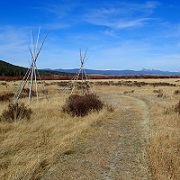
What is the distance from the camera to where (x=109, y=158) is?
6.19 meters

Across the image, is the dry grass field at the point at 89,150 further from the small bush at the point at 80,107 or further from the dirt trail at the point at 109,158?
the small bush at the point at 80,107

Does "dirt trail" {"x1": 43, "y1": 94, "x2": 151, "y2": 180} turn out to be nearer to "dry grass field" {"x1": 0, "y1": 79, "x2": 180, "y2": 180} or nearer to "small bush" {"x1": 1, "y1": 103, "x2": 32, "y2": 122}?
"dry grass field" {"x1": 0, "y1": 79, "x2": 180, "y2": 180}

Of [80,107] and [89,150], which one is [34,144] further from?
[80,107]

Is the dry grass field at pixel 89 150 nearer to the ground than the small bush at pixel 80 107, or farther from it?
nearer to the ground

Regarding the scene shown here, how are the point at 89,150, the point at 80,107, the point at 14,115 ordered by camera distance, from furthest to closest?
the point at 80,107
the point at 14,115
the point at 89,150

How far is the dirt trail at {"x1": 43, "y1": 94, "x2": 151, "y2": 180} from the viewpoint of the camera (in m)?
5.27

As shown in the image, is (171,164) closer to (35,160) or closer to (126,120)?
(35,160)

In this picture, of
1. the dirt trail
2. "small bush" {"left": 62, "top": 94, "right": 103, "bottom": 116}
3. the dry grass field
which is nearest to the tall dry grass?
the dry grass field

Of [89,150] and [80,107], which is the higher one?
[80,107]

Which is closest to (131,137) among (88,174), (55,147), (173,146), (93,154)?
(173,146)

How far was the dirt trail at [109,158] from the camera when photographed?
5.27 m

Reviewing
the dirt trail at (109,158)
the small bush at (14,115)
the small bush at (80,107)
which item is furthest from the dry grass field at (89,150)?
the small bush at (80,107)

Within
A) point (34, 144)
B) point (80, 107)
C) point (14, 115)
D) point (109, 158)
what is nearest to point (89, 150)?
point (109, 158)

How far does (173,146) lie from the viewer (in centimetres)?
698
